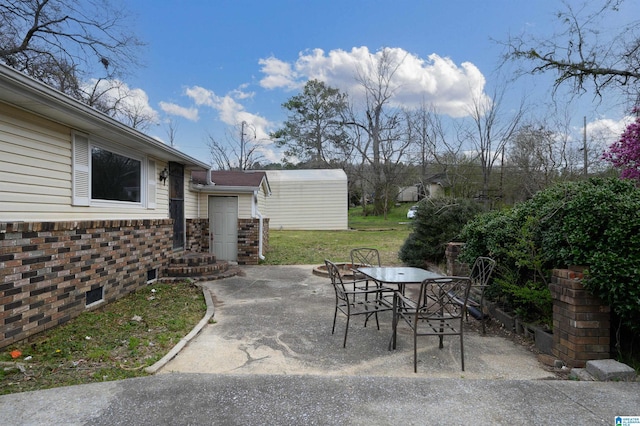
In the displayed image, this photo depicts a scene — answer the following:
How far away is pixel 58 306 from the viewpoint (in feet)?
15.0

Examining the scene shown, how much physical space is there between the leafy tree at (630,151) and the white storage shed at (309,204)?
1362 cm

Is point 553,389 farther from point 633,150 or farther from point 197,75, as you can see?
point 197,75

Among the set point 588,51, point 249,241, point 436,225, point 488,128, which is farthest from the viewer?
point 488,128

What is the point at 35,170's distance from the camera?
14.5 feet

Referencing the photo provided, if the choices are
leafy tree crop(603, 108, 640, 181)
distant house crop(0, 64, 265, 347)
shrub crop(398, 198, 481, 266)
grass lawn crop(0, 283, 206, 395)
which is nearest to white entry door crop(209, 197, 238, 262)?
distant house crop(0, 64, 265, 347)

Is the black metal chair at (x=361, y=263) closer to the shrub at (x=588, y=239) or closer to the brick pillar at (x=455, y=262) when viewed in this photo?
the brick pillar at (x=455, y=262)

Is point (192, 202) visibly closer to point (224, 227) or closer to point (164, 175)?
point (224, 227)

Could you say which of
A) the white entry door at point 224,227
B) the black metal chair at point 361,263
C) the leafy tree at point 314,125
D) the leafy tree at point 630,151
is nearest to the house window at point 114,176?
the white entry door at point 224,227

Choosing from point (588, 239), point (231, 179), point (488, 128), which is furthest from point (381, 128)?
point (588, 239)

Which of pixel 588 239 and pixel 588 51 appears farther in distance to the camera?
pixel 588 51

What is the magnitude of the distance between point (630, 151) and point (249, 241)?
356 inches

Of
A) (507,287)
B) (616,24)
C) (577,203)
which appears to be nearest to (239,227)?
(507,287)

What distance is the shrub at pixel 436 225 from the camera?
8.52m

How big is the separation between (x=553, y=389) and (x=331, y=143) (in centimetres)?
2781
